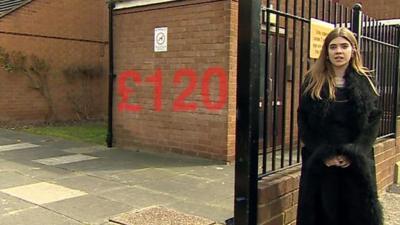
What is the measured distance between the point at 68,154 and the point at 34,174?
1.86m

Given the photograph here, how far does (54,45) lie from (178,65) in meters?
7.93

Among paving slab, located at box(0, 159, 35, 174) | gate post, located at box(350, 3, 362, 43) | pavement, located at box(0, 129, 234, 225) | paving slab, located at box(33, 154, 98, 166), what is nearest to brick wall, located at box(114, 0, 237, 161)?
pavement, located at box(0, 129, 234, 225)

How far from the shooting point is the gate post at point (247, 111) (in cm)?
344

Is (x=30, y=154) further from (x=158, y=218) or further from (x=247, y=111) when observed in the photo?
(x=247, y=111)

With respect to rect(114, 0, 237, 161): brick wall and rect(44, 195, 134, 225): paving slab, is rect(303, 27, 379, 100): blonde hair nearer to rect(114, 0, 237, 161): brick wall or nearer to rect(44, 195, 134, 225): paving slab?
rect(44, 195, 134, 225): paving slab

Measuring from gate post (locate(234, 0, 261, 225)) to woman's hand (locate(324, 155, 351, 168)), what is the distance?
1.85ft

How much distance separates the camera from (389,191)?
6441mm

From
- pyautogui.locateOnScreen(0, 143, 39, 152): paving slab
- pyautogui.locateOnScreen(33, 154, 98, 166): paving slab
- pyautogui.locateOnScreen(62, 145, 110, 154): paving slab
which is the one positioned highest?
pyautogui.locateOnScreen(62, 145, 110, 154): paving slab

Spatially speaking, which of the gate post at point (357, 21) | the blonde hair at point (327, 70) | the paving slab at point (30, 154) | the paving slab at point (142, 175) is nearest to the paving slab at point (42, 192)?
the paving slab at point (142, 175)

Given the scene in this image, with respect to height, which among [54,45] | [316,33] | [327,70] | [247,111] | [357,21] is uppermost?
[54,45]

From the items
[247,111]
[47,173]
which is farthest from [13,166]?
[247,111]

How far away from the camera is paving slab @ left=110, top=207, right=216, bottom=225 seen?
4601 millimetres

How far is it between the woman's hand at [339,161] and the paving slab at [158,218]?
1.76 meters

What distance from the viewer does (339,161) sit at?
126 inches
